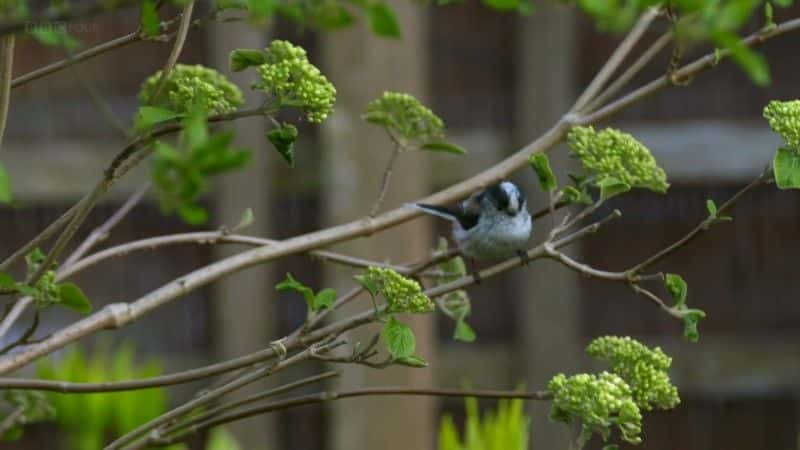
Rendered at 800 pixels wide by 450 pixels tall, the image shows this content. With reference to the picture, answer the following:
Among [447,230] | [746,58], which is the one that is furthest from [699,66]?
[447,230]

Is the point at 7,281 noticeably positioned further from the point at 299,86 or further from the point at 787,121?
the point at 787,121

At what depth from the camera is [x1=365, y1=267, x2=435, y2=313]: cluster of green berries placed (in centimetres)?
98

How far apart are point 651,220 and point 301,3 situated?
2.27 m

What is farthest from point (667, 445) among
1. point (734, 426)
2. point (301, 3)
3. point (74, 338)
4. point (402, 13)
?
point (301, 3)

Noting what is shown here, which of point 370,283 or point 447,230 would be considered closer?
point 370,283

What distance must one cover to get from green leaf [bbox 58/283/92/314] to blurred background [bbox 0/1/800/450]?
1557 millimetres

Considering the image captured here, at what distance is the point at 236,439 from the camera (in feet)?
9.07

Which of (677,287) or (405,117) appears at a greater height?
(405,117)

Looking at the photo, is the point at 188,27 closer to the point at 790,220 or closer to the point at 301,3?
the point at 301,3

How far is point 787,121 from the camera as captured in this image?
3.52ft

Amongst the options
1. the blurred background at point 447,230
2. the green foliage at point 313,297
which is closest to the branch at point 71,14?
the green foliage at point 313,297

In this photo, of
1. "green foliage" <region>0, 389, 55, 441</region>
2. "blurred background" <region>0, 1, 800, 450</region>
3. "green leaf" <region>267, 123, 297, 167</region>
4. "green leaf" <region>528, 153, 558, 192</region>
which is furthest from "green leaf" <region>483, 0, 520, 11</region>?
"blurred background" <region>0, 1, 800, 450</region>

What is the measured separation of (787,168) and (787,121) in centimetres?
4

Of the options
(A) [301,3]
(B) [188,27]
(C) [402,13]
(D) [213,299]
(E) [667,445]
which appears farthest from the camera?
(E) [667,445]
